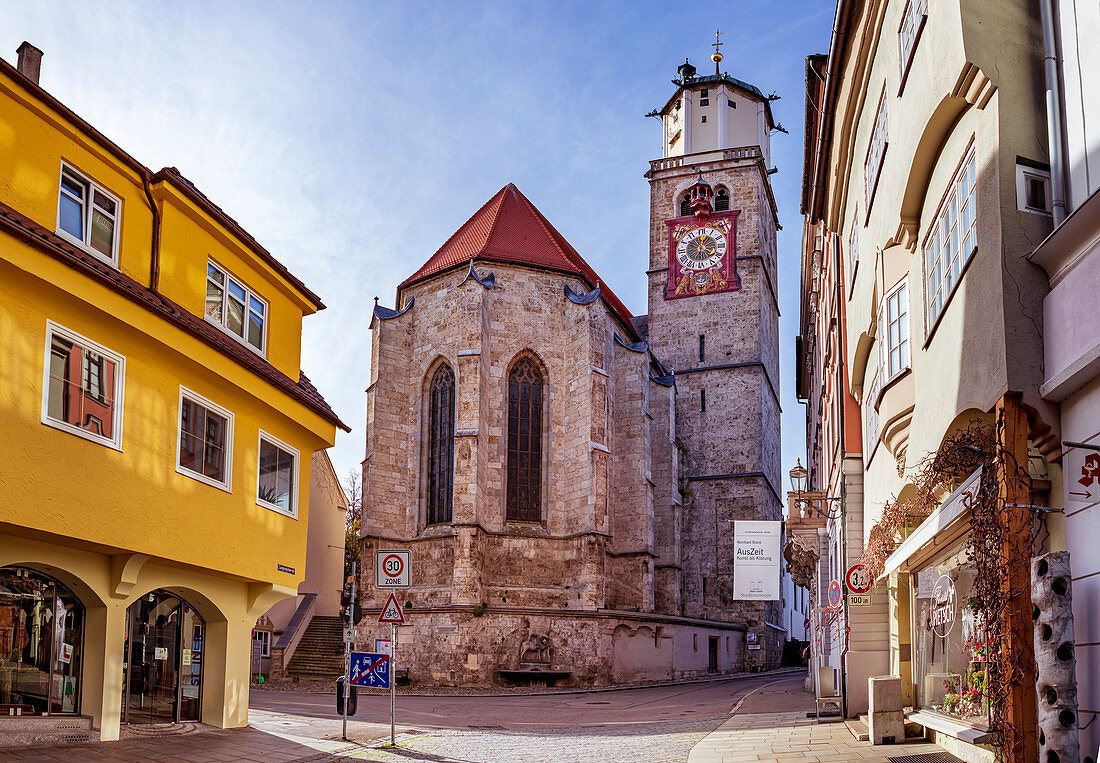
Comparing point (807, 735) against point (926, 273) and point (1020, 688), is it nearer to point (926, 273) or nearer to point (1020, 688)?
point (926, 273)

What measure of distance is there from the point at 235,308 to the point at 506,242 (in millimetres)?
24335

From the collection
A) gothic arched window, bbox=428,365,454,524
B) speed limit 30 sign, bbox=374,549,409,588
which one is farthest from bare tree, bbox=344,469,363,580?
speed limit 30 sign, bbox=374,549,409,588

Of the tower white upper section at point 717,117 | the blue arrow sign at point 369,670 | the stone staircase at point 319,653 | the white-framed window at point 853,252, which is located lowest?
the stone staircase at point 319,653

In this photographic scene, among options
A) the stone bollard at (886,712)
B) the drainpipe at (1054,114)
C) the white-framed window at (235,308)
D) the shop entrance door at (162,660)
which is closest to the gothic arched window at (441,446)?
the white-framed window at (235,308)

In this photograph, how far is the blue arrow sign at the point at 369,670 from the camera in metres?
14.5

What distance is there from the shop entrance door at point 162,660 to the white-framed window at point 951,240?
1023cm

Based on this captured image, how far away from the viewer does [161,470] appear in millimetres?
12617

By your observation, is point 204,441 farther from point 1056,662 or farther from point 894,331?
point 1056,662

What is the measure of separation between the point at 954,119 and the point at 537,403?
28.8 meters

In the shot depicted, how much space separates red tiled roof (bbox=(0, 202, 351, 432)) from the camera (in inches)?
402

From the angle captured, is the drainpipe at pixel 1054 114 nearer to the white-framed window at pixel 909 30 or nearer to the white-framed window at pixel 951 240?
the white-framed window at pixel 951 240

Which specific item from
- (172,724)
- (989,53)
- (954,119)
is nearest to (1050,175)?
(989,53)

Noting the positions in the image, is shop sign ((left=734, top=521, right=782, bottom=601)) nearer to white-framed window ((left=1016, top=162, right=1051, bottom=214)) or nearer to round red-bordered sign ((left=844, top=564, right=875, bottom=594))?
round red-bordered sign ((left=844, top=564, right=875, bottom=594))

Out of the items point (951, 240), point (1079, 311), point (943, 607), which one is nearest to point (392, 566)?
point (943, 607)
